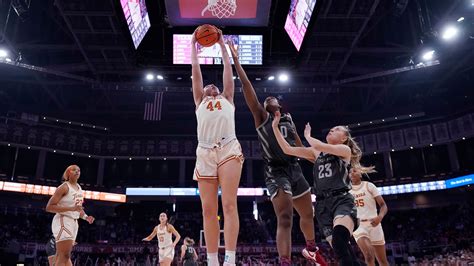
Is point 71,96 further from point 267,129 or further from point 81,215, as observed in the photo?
point 267,129

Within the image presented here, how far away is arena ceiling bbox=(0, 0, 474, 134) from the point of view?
624 inches

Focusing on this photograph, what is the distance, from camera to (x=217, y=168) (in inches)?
162

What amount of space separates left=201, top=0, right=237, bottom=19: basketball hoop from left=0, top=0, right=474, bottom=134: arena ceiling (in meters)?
1.13

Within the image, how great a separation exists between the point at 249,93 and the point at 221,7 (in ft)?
25.7

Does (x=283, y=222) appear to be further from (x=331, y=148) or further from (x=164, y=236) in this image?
(x=164, y=236)

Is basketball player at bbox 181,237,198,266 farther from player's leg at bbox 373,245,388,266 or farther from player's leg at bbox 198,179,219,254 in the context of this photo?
player's leg at bbox 198,179,219,254

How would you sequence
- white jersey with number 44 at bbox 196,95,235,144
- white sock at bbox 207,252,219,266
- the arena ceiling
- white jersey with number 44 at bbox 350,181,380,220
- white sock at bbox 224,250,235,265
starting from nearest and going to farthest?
white sock at bbox 224,250,235,265, white sock at bbox 207,252,219,266, white jersey with number 44 at bbox 196,95,235,144, white jersey with number 44 at bbox 350,181,380,220, the arena ceiling

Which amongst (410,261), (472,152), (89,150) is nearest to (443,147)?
(472,152)

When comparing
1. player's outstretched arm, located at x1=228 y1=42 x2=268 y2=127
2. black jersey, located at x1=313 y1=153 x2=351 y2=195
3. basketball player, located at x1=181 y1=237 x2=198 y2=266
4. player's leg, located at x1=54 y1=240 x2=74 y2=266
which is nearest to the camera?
black jersey, located at x1=313 y1=153 x2=351 y2=195

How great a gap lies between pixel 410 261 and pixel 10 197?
2619cm

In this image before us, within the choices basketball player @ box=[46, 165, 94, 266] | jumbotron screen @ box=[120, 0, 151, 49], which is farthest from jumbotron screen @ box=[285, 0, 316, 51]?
basketball player @ box=[46, 165, 94, 266]

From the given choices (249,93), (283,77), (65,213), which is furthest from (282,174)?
(283,77)

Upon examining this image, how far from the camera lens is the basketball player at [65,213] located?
6285mm

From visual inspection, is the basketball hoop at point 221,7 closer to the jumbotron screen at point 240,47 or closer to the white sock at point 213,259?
the jumbotron screen at point 240,47
